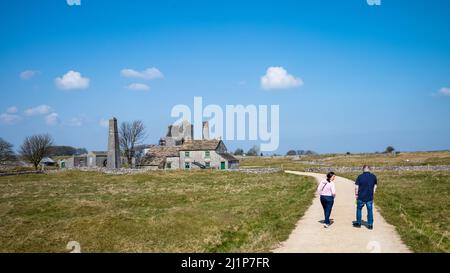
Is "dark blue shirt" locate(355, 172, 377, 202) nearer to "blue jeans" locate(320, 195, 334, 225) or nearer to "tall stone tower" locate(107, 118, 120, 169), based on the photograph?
"blue jeans" locate(320, 195, 334, 225)

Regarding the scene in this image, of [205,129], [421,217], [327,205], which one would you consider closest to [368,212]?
[327,205]

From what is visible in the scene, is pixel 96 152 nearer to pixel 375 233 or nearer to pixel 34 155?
pixel 34 155

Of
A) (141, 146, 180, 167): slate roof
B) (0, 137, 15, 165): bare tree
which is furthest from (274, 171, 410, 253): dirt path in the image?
(0, 137, 15, 165): bare tree

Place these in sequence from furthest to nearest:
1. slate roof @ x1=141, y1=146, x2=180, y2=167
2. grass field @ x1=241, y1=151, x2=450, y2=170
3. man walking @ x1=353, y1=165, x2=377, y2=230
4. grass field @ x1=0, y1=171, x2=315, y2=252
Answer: grass field @ x1=241, y1=151, x2=450, y2=170 < slate roof @ x1=141, y1=146, x2=180, y2=167 < man walking @ x1=353, y1=165, x2=377, y2=230 < grass field @ x1=0, y1=171, x2=315, y2=252

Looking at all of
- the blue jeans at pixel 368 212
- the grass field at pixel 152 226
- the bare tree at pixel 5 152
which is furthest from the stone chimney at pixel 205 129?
the blue jeans at pixel 368 212

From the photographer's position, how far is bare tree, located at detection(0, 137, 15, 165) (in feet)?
303

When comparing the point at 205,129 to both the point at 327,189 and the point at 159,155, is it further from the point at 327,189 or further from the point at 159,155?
the point at 327,189

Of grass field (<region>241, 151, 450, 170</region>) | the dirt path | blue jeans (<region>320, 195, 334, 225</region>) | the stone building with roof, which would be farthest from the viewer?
grass field (<region>241, 151, 450, 170</region>)

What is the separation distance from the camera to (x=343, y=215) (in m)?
16.5

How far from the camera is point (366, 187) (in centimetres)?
1416

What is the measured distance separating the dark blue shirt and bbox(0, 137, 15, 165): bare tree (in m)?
93.7

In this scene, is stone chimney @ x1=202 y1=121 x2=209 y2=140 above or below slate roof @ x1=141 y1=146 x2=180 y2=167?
above

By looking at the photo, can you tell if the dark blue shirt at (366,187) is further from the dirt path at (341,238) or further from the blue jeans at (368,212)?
the dirt path at (341,238)
